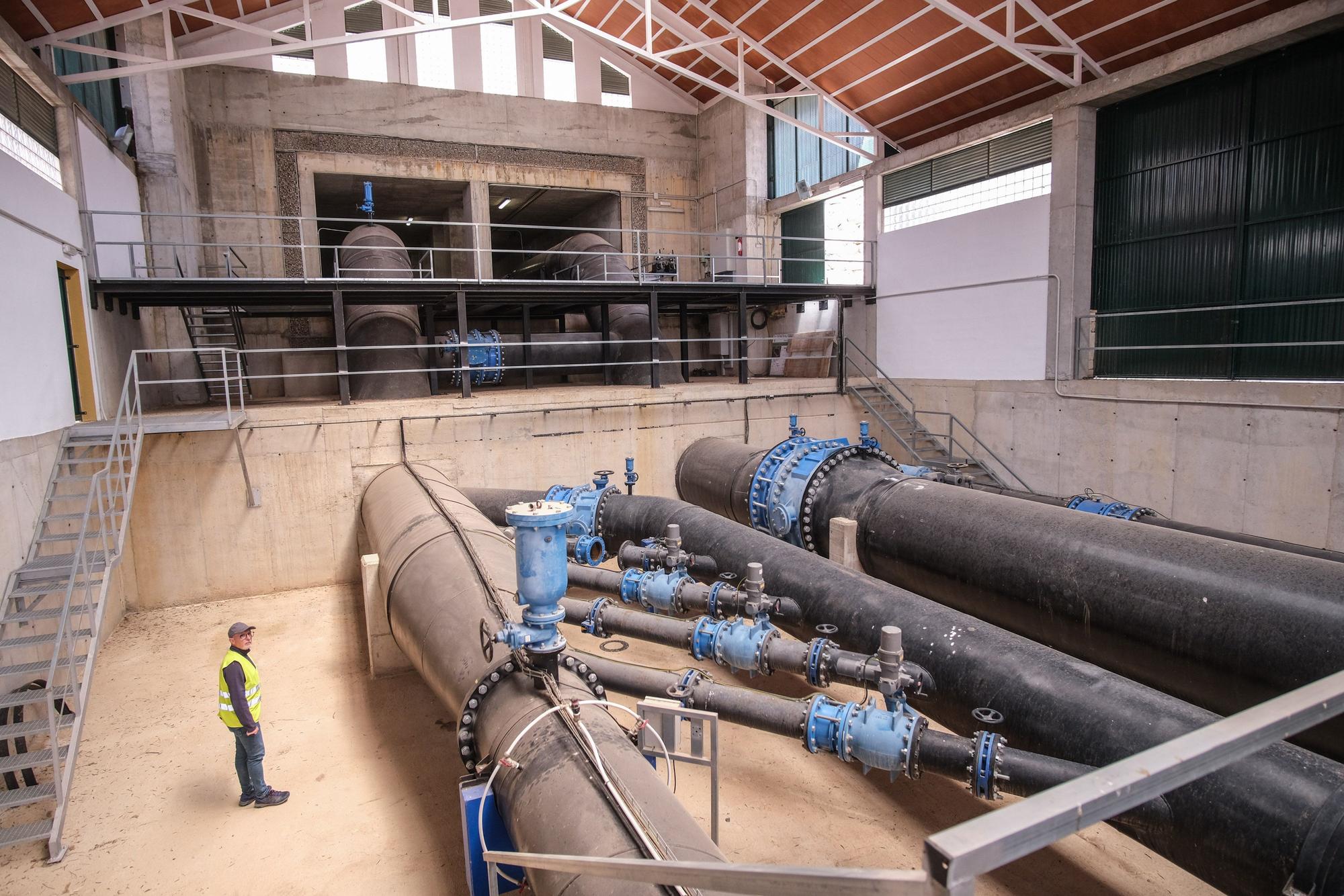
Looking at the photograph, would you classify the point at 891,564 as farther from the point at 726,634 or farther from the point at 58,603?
the point at 58,603

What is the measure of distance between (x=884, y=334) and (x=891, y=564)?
1033 cm

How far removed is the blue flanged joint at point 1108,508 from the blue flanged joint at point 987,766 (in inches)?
158

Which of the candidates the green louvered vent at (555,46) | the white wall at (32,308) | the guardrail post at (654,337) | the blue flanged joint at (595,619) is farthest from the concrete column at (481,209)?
the blue flanged joint at (595,619)

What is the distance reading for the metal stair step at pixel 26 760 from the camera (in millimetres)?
5098

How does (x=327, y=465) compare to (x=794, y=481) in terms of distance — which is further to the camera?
(x=327, y=465)

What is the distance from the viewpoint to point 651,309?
13.7 m

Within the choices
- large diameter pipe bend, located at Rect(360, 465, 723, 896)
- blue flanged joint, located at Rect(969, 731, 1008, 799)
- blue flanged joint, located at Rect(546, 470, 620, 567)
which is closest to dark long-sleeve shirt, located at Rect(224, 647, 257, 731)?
large diameter pipe bend, located at Rect(360, 465, 723, 896)

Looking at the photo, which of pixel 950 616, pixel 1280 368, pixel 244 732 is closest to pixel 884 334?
pixel 1280 368

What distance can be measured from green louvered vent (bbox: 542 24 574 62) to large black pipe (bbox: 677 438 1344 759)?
55.4ft

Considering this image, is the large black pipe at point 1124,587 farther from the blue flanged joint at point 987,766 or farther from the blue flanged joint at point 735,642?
the blue flanged joint at point 735,642

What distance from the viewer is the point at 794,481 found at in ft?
27.1

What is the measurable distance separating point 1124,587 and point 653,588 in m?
3.76

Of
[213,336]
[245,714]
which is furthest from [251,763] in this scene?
[213,336]

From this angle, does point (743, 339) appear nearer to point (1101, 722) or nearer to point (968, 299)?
point (968, 299)
